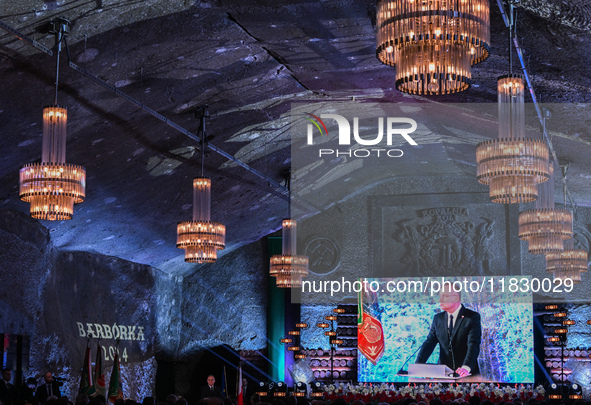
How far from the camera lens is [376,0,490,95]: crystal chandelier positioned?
5188 mm

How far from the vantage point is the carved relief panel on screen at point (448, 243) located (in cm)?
1947

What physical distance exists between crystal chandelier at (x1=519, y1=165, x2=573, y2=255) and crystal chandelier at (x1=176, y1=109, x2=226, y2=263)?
15.1 feet

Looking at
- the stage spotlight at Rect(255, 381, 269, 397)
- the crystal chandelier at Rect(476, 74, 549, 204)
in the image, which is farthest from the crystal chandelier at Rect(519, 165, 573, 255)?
the stage spotlight at Rect(255, 381, 269, 397)

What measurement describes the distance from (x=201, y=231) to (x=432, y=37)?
22.8 ft

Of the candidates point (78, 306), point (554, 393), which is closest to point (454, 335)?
point (554, 393)

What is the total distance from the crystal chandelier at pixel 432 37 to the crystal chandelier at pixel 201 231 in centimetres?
653

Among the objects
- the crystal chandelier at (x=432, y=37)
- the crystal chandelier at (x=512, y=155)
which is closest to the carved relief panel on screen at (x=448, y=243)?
the crystal chandelier at (x=512, y=155)

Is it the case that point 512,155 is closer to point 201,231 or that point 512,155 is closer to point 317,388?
point 201,231

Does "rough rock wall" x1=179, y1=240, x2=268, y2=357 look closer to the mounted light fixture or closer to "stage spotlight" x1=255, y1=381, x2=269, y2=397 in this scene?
"stage spotlight" x1=255, y1=381, x2=269, y2=397

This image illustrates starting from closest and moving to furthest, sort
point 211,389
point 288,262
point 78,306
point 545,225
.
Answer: point 545,225, point 78,306, point 288,262, point 211,389

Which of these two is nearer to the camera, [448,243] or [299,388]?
[299,388]

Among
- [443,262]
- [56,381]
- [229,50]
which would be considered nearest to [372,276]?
[443,262]

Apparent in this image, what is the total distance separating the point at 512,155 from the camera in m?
7.66

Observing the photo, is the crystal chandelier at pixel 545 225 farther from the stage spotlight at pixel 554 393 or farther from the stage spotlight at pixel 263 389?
the stage spotlight at pixel 263 389
